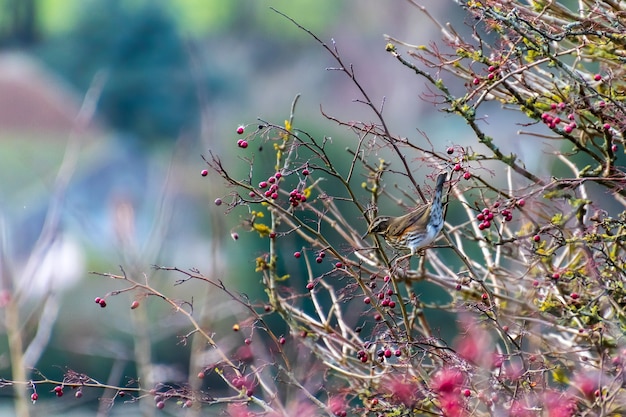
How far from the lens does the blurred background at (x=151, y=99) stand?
693 centimetres

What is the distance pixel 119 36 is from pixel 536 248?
19.9 ft

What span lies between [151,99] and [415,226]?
5.91 m

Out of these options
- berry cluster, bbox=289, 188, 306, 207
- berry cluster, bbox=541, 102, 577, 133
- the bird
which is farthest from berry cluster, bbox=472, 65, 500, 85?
berry cluster, bbox=289, 188, 306, 207

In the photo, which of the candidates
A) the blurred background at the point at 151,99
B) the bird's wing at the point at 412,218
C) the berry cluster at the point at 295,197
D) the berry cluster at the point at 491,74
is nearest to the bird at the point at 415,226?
the bird's wing at the point at 412,218

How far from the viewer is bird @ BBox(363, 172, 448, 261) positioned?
227 centimetres

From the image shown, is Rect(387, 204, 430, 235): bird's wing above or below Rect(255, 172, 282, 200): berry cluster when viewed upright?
below

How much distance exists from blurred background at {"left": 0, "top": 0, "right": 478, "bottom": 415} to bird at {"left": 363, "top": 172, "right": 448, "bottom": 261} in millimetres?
4007

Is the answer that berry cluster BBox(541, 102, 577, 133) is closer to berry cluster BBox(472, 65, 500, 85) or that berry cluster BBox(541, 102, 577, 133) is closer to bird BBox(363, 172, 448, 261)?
berry cluster BBox(472, 65, 500, 85)

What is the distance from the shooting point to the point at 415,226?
2.39 m

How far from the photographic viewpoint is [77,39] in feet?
26.0

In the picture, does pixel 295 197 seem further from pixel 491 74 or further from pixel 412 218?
pixel 491 74

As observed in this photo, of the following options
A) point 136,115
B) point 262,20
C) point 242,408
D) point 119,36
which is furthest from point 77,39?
point 242,408

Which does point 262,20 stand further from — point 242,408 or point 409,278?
point 242,408

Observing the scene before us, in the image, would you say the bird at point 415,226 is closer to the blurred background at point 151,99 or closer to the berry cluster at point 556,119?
the berry cluster at point 556,119
